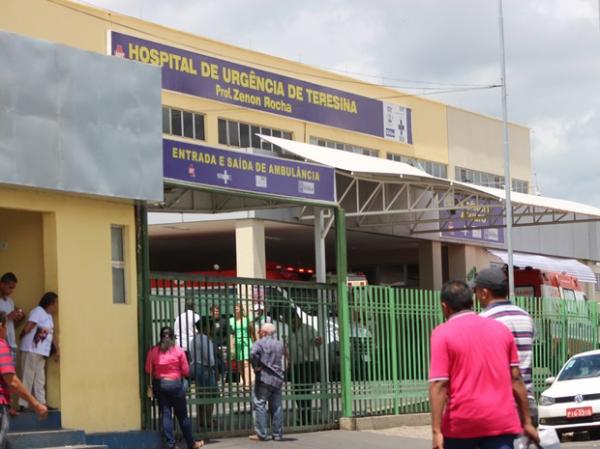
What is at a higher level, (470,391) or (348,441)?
(470,391)

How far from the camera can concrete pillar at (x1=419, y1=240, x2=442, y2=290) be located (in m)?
42.8

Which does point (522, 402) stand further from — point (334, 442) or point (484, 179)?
point (484, 179)

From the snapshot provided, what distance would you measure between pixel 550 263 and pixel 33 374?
33987 mm

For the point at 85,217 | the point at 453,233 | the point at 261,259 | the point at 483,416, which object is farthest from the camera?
the point at 453,233

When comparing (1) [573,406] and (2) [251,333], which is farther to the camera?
(1) [573,406]

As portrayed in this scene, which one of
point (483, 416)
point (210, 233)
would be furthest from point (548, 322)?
point (483, 416)

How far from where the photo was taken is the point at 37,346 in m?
14.5

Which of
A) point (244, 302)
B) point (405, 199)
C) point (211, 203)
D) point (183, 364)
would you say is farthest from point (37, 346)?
point (405, 199)

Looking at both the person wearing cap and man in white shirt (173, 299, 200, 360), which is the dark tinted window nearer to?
man in white shirt (173, 299, 200, 360)

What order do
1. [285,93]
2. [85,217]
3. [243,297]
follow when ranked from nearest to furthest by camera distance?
[85,217]
[243,297]
[285,93]

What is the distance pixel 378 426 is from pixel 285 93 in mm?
21328

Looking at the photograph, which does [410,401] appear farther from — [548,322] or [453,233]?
[453,233]

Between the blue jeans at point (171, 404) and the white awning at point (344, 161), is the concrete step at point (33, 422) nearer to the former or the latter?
the blue jeans at point (171, 404)

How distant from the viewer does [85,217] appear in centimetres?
1528
